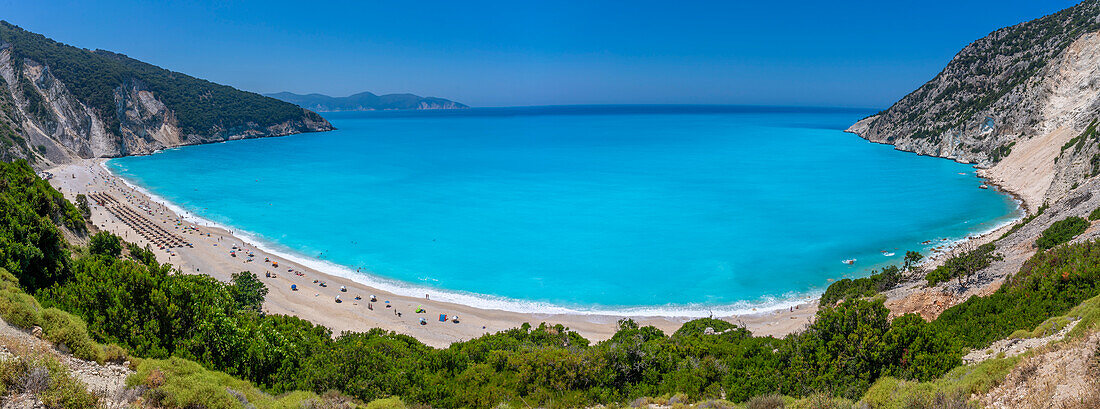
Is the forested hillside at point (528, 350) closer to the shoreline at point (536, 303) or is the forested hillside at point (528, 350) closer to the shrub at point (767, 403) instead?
the shrub at point (767, 403)

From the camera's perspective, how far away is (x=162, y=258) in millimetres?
34938

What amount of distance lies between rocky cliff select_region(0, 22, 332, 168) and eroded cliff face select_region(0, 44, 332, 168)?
5.7 inches

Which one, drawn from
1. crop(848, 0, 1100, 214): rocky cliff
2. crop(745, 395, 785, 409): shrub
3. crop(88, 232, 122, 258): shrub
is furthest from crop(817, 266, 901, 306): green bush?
crop(88, 232, 122, 258): shrub

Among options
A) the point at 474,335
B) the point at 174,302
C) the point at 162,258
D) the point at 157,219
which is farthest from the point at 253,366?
the point at 157,219

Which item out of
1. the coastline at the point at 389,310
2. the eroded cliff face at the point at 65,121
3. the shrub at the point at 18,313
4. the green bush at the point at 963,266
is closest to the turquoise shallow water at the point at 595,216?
the coastline at the point at 389,310

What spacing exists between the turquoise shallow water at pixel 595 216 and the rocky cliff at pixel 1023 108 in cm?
433

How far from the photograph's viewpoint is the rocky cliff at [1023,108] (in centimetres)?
4946

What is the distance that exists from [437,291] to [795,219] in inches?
1325

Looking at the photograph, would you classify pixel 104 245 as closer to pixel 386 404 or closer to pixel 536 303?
pixel 386 404

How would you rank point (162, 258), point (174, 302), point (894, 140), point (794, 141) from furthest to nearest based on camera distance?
point (794, 141), point (894, 140), point (162, 258), point (174, 302)

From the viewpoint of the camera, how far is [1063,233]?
21.4 metres

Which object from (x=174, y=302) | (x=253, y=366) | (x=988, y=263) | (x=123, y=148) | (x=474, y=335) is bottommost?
(x=474, y=335)

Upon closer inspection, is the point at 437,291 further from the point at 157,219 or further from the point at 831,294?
the point at 157,219

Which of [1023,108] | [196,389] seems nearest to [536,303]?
[196,389]
